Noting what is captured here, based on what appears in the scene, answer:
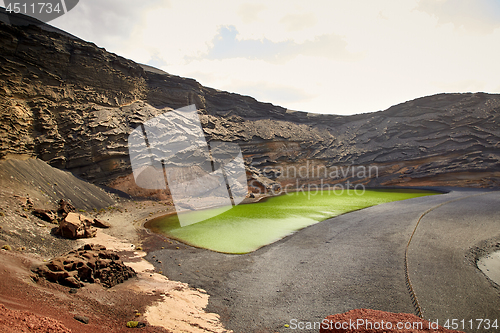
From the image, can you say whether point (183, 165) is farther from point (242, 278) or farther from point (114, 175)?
point (242, 278)

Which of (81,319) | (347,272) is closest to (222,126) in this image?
(347,272)

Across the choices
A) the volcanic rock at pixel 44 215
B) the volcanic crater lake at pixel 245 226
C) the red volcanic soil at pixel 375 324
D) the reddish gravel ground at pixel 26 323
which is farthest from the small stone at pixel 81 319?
the volcanic rock at pixel 44 215

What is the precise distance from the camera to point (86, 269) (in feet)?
21.5

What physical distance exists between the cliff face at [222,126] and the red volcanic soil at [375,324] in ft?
70.5

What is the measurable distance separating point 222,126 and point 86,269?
3105cm

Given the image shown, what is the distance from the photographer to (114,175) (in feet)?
77.2

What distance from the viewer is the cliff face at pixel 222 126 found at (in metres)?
20.2

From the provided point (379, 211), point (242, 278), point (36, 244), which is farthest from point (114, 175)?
point (379, 211)

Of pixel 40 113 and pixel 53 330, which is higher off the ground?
pixel 40 113

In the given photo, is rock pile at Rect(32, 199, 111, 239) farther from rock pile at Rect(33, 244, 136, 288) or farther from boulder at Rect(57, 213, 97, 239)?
rock pile at Rect(33, 244, 136, 288)

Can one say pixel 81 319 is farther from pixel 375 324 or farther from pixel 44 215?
pixel 44 215

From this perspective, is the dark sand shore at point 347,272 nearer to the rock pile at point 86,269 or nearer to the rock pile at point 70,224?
the rock pile at point 86,269

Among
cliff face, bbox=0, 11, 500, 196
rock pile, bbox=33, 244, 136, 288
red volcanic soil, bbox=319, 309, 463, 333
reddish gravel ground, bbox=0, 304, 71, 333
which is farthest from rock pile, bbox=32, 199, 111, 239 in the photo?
red volcanic soil, bbox=319, 309, 463, 333

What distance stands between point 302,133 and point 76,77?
3378 cm
